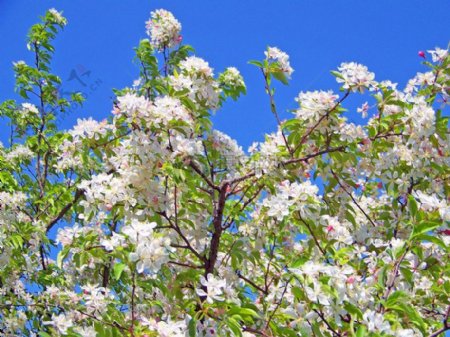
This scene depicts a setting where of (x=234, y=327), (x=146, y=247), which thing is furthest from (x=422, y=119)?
(x=146, y=247)

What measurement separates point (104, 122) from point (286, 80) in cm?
105

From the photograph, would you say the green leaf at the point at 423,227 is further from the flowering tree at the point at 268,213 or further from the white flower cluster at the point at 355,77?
the white flower cluster at the point at 355,77

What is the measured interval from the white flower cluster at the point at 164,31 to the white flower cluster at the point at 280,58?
2290 millimetres

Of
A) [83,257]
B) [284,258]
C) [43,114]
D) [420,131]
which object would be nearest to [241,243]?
[284,258]

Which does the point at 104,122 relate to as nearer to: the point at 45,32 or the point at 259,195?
the point at 259,195

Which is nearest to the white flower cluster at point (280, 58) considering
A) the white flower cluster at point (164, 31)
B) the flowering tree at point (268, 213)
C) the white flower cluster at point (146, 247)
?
the flowering tree at point (268, 213)

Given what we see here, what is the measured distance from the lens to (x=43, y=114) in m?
6.22

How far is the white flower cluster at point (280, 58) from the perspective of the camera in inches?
126

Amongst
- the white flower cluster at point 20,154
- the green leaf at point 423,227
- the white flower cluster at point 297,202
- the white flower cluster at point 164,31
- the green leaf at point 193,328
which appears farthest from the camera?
the white flower cluster at point 20,154

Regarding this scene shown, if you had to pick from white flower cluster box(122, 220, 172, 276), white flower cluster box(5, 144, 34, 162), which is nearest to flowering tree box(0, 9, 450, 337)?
white flower cluster box(122, 220, 172, 276)

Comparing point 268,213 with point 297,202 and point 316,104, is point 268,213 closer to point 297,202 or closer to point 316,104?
point 297,202

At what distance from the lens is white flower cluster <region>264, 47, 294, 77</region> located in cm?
319

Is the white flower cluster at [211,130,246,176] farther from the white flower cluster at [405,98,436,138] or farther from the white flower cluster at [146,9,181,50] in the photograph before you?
the white flower cluster at [146,9,181,50]

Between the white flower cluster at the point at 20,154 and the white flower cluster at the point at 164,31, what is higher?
the white flower cluster at the point at 164,31
